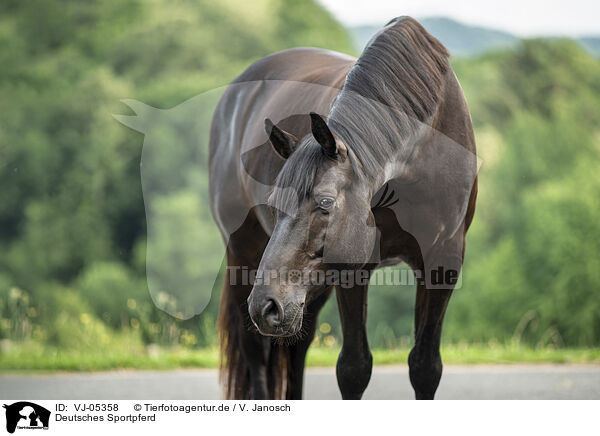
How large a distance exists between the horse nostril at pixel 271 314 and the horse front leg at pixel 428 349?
118 centimetres

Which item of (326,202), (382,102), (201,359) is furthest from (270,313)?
(201,359)

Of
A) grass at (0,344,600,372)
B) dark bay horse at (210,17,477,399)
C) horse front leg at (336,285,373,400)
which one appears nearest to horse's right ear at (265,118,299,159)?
dark bay horse at (210,17,477,399)

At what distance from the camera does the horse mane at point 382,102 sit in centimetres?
244

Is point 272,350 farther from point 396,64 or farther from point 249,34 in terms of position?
point 249,34

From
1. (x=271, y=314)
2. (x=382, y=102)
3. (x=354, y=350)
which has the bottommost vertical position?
(x=354, y=350)

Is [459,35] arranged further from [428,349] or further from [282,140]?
[282,140]

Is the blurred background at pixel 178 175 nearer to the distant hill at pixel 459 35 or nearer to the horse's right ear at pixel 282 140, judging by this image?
the distant hill at pixel 459 35

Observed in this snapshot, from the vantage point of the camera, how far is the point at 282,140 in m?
2.54

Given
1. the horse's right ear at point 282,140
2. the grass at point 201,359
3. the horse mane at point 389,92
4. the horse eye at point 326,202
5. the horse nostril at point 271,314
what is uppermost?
the horse mane at point 389,92

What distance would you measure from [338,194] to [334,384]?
336 cm

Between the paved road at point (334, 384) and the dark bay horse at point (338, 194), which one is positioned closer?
the dark bay horse at point (338, 194)

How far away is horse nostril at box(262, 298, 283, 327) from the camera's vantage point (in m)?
2.31

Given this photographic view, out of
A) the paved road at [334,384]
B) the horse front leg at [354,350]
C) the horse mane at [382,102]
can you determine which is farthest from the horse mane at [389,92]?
the paved road at [334,384]

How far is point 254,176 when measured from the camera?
11.1 feet
